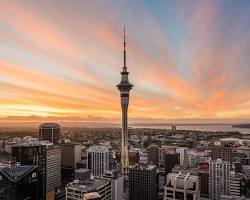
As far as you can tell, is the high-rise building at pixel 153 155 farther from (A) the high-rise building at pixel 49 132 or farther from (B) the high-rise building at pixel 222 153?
(A) the high-rise building at pixel 49 132

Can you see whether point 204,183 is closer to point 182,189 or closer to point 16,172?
point 182,189

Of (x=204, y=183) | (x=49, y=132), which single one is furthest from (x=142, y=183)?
(x=49, y=132)

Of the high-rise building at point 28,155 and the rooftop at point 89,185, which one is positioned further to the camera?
the high-rise building at point 28,155

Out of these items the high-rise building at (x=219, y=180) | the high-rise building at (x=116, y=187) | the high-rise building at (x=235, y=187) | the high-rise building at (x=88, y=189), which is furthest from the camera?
the high-rise building at (x=219, y=180)

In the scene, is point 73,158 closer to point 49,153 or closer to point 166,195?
point 49,153

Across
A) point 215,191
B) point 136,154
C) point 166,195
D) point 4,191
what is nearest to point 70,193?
point 4,191

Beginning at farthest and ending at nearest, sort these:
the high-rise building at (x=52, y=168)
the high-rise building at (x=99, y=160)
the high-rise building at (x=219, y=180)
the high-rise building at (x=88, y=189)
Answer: the high-rise building at (x=99, y=160) < the high-rise building at (x=52, y=168) < the high-rise building at (x=219, y=180) < the high-rise building at (x=88, y=189)

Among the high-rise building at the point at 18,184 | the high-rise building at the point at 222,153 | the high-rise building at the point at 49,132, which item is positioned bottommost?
the high-rise building at the point at 222,153

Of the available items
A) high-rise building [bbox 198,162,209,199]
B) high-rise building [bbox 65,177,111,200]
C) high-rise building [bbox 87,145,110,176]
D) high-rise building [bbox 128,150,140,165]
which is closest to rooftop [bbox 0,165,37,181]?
high-rise building [bbox 65,177,111,200]

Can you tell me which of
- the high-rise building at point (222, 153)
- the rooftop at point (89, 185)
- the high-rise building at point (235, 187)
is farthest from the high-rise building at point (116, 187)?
the high-rise building at point (222, 153)
